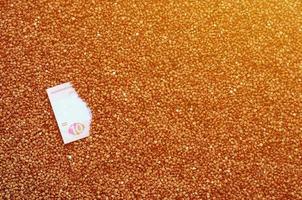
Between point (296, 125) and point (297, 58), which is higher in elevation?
point (297, 58)

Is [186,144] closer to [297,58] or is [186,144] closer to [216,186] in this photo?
[216,186]

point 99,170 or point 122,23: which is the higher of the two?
point 122,23

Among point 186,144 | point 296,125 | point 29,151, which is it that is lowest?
point 29,151

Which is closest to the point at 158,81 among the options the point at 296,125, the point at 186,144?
the point at 186,144

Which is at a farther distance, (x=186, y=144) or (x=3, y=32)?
(x=3, y=32)

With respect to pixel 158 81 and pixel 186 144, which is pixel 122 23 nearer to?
pixel 158 81

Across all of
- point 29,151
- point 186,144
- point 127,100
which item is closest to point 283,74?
point 186,144
